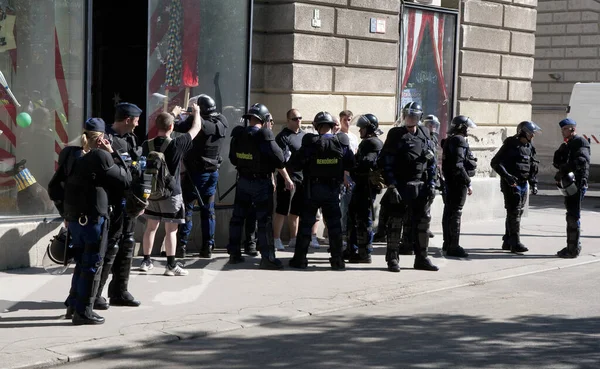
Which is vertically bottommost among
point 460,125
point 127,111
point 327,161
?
point 327,161

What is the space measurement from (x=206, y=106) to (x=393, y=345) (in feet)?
Result: 15.5

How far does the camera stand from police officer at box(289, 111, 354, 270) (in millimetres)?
10820

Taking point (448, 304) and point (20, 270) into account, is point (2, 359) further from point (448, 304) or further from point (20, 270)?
point (448, 304)

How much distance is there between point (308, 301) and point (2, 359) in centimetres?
322

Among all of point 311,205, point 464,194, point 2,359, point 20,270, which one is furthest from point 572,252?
point 2,359

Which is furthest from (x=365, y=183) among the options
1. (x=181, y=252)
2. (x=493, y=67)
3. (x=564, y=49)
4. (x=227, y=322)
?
(x=564, y=49)

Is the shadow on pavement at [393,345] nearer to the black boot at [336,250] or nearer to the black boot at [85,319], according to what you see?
the black boot at [85,319]

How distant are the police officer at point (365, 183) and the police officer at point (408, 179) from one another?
0.99ft

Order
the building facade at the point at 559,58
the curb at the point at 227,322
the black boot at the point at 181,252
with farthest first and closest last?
the building facade at the point at 559,58 → the black boot at the point at 181,252 → the curb at the point at 227,322

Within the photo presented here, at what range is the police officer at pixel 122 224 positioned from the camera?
8.23 meters

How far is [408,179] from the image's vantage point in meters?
11.1

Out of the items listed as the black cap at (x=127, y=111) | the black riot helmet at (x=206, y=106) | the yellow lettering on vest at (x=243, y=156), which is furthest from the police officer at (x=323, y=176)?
the black cap at (x=127, y=111)

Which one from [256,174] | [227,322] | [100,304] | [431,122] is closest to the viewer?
[227,322]

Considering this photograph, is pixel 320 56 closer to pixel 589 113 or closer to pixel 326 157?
pixel 326 157
